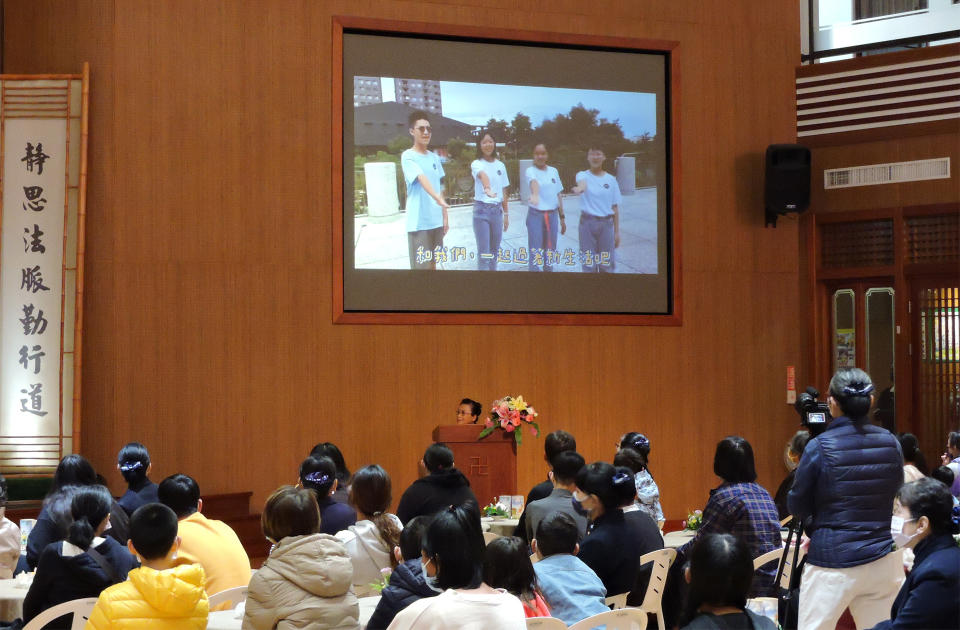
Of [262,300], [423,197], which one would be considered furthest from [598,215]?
[262,300]

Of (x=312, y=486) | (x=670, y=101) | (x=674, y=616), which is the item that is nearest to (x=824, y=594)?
(x=674, y=616)

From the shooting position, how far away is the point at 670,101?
9211 millimetres

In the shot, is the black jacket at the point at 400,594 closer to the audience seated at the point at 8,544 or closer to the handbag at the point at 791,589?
the handbag at the point at 791,589

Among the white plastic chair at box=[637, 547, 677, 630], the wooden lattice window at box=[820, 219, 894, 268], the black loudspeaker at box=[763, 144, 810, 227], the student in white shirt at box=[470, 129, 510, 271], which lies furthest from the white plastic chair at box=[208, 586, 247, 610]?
the wooden lattice window at box=[820, 219, 894, 268]

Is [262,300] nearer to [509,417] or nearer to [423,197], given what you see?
[423,197]

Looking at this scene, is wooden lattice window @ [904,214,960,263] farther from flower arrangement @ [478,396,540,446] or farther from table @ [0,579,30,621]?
table @ [0,579,30,621]

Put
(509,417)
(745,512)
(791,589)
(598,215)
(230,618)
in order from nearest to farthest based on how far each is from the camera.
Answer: (230,618) → (791,589) → (745,512) → (509,417) → (598,215)

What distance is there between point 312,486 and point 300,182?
13.2 feet

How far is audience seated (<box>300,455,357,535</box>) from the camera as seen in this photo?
4.61m

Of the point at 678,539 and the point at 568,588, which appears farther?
the point at 678,539

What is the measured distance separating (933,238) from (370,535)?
21.8ft

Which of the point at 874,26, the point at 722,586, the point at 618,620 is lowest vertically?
the point at 618,620

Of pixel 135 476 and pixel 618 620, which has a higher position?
pixel 135 476

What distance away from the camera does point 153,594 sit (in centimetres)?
308
